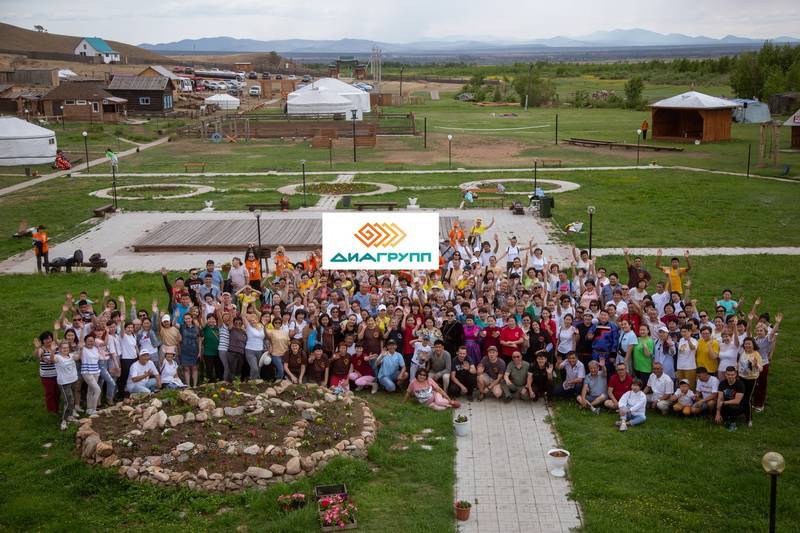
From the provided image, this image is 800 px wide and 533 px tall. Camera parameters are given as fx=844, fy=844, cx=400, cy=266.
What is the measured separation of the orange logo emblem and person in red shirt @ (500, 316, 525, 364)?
238 centimetres

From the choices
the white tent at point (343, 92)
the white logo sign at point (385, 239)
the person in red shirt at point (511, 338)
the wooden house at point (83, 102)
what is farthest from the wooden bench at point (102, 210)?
the wooden house at point (83, 102)

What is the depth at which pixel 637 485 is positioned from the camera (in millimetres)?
9852

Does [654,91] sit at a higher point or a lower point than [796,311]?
higher

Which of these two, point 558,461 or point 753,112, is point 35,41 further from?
point 558,461

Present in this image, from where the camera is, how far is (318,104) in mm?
60156

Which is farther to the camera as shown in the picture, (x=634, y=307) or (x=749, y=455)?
(x=634, y=307)

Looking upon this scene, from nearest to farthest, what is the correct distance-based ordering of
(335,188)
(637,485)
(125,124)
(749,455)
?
(637,485)
(749,455)
(335,188)
(125,124)

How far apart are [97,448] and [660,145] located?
40750 mm

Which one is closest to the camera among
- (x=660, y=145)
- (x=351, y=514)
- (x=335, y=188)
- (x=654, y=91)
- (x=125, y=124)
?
(x=351, y=514)

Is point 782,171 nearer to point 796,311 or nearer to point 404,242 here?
point 796,311

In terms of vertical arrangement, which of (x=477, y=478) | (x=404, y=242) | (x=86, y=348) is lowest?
(x=477, y=478)

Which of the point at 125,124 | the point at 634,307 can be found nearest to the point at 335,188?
the point at 634,307

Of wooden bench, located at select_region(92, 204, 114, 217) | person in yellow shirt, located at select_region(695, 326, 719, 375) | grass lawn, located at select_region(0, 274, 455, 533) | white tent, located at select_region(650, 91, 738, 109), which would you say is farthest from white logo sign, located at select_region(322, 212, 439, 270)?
white tent, located at select_region(650, 91, 738, 109)

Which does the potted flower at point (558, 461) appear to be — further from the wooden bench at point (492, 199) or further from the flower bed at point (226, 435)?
the wooden bench at point (492, 199)
